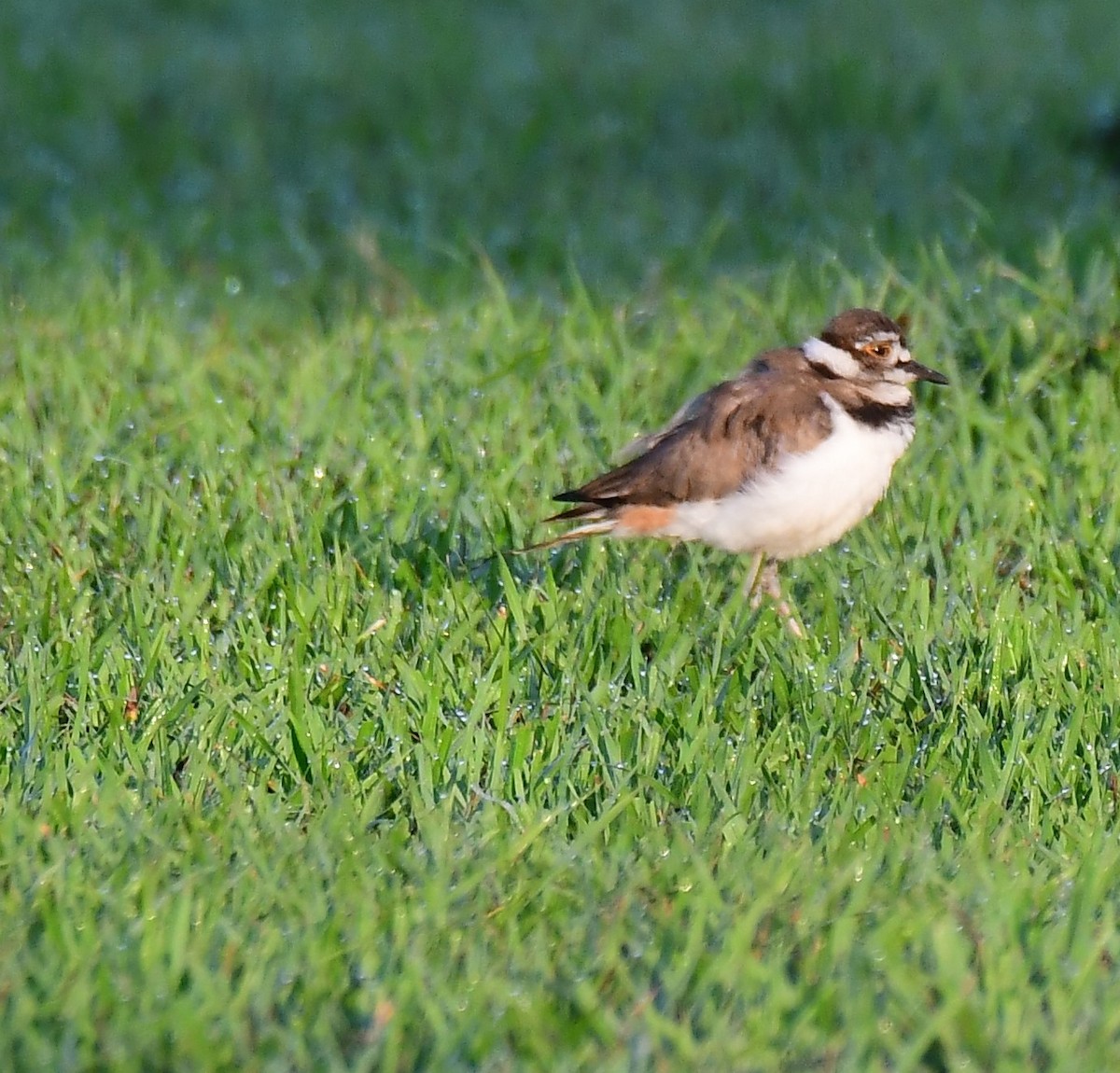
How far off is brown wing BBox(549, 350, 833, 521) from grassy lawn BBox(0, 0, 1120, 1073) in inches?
11.8

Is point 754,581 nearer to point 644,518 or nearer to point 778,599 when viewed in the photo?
point 778,599

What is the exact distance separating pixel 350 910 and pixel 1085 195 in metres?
7.19

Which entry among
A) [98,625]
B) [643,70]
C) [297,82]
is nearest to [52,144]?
[297,82]

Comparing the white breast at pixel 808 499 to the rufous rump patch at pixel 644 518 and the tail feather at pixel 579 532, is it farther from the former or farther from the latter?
the tail feather at pixel 579 532

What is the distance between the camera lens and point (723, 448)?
540 centimetres

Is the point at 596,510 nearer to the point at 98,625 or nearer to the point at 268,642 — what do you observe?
the point at 268,642

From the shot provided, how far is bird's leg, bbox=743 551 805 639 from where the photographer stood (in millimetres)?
5340

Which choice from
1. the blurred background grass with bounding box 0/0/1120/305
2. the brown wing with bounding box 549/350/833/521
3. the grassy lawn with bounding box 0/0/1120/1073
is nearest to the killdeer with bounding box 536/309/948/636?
the brown wing with bounding box 549/350/833/521

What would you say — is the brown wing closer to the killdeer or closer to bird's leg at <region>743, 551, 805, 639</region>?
the killdeer

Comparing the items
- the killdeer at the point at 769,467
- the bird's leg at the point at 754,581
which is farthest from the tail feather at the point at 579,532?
the bird's leg at the point at 754,581

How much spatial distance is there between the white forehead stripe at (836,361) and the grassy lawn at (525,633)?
554mm

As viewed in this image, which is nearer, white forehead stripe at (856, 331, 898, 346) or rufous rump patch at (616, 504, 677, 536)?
rufous rump patch at (616, 504, 677, 536)

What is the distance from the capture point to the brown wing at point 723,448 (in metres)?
5.35

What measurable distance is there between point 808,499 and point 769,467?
15 cm
